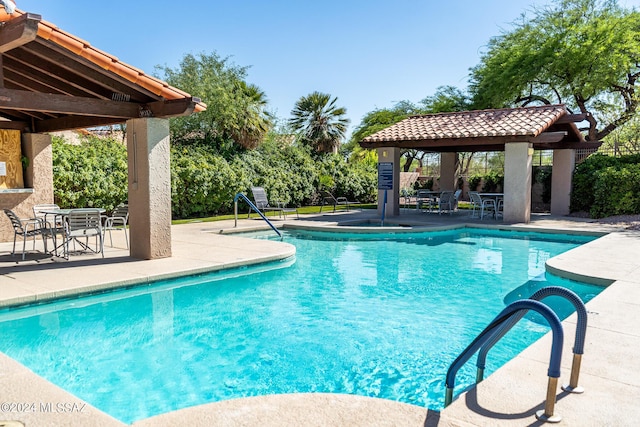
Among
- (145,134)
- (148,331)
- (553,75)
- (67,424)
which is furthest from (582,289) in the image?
(553,75)

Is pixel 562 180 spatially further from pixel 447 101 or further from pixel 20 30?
pixel 20 30

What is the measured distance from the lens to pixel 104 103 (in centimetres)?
803

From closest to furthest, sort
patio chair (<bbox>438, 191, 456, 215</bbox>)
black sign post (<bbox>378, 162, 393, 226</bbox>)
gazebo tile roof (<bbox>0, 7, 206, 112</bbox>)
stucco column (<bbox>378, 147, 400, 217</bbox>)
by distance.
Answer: gazebo tile roof (<bbox>0, 7, 206, 112</bbox>) → black sign post (<bbox>378, 162, 393, 226</bbox>) → stucco column (<bbox>378, 147, 400, 217</bbox>) → patio chair (<bbox>438, 191, 456, 215</bbox>)

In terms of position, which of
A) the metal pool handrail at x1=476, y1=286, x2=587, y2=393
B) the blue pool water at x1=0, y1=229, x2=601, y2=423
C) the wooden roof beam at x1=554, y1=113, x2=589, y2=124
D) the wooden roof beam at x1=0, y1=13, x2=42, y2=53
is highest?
the wooden roof beam at x1=554, y1=113, x2=589, y2=124

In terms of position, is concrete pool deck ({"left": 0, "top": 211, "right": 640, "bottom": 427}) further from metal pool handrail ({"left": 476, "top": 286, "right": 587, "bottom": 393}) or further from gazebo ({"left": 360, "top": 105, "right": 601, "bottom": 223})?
gazebo ({"left": 360, "top": 105, "right": 601, "bottom": 223})

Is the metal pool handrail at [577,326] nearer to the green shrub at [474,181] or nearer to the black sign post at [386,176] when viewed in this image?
the black sign post at [386,176]

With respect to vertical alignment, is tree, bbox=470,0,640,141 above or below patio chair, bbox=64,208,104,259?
above

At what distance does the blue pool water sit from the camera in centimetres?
438

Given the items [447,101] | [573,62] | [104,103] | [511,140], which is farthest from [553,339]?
[447,101]

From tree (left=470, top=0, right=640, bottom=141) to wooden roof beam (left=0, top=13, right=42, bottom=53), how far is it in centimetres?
2087

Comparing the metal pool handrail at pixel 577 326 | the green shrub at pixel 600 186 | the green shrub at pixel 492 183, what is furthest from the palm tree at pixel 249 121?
the metal pool handrail at pixel 577 326

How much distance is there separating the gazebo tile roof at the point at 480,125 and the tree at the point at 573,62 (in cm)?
582

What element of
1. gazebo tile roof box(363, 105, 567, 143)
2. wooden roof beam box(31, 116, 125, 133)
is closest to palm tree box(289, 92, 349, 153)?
gazebo tile roof box(363, 105, 567, 143)

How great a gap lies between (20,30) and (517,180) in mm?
13917
